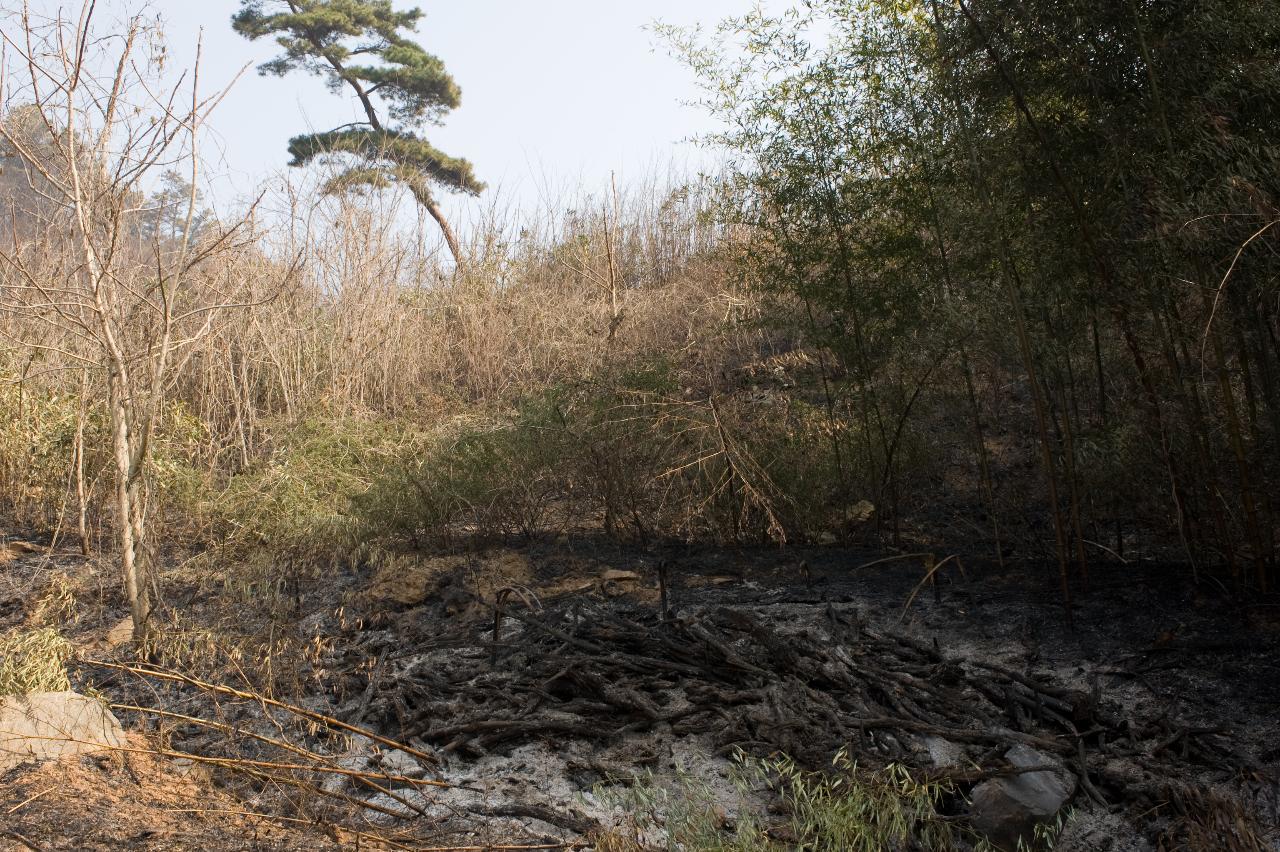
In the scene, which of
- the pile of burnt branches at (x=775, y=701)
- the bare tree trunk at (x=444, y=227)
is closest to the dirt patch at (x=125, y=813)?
the pile of burnt branches at (x=775, y=701)

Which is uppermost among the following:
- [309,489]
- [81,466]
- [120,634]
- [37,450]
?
[37,450]

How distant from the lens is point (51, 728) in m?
3.34

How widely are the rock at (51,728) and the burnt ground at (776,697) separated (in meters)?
0.17

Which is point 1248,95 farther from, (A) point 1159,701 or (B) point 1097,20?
(A) point 1159,701

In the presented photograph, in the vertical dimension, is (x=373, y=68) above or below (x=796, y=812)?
above

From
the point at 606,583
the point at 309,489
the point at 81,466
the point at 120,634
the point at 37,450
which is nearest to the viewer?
the point at 120,634

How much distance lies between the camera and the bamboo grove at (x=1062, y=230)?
12.8 feet

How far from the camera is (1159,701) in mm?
3689

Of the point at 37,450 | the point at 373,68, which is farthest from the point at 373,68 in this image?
the point at 37,450

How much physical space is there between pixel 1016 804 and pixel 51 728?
2919 mm

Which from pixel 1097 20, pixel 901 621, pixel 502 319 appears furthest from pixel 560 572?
pixel 502 319

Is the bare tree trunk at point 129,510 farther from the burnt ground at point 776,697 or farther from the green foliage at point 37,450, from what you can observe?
the green foliage at point 37,450

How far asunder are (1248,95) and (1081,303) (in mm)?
1092

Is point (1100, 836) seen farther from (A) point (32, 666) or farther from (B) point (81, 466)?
(B) point (81, 466)
